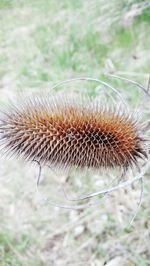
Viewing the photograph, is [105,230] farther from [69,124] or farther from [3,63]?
[3,63]

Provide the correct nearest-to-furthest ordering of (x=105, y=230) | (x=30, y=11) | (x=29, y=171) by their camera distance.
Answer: (x=105, y=230), (x=29, y=171), (x=30, y=11)

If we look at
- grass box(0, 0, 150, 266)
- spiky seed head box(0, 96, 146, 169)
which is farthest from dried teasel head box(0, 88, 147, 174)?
grass box(0, 0, 150, 266)

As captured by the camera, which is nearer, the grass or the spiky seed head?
the spiky seed head

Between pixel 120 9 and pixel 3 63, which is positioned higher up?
pixel 120 9

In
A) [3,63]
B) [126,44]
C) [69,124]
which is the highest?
[126,44]

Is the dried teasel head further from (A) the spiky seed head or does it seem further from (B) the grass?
(B) the grass

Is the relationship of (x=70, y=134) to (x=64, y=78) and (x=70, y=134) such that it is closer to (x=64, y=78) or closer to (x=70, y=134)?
(x=70, y=134)

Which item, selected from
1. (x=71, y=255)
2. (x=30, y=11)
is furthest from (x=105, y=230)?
(x=30, y=11)

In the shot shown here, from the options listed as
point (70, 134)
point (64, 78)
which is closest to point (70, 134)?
point (70, 134)

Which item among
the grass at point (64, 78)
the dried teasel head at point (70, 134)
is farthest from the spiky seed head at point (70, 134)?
the grass at point (64, 78)
